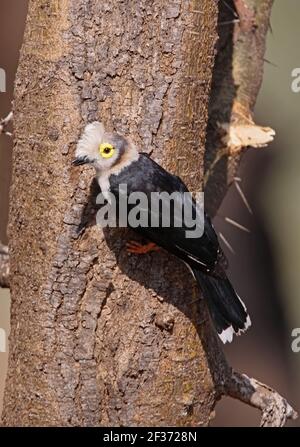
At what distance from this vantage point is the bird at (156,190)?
438 centimetres

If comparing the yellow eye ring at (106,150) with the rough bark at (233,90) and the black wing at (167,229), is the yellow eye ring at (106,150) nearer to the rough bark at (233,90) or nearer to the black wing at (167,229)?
the black wing at (167,229)

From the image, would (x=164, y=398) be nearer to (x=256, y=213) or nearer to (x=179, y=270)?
(x=179, y=270)

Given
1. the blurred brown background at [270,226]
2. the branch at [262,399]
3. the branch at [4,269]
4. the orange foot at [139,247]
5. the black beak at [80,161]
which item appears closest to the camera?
the black beak at [80,161]

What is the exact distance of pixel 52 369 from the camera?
14.6 feet

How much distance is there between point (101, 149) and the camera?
441 centimetres

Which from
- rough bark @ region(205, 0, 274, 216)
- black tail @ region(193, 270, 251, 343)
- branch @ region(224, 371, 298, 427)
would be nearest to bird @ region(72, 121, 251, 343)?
black tail @ region(193, 270, 251, 343)

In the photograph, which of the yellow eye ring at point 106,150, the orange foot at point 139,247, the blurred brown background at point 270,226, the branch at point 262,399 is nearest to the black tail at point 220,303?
the orange foot at point 139,247

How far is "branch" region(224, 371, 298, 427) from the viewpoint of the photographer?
4.85 metres

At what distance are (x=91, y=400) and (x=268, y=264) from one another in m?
5.94

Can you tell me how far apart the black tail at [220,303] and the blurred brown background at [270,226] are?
439cm

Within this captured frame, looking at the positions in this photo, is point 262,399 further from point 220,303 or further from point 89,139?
point 89,139

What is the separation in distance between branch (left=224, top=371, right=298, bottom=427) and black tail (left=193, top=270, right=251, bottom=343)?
0.38 m

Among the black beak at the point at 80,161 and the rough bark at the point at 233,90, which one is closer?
the black beak at the point at 80,161
